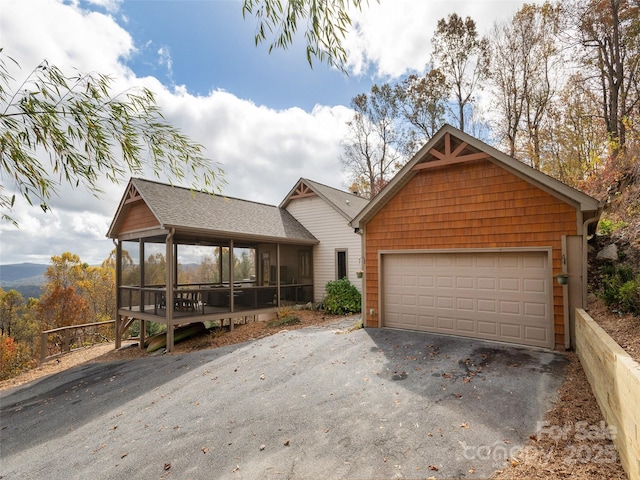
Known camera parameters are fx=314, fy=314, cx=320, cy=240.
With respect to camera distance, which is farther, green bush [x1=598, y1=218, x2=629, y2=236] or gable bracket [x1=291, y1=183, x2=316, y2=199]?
gable bracket [x1=291, y1=183, x2=316, y2=199]

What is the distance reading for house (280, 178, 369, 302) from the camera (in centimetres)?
1376

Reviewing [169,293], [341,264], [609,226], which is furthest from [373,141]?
[169,293]

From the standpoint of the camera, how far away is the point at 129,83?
4270 millimetres

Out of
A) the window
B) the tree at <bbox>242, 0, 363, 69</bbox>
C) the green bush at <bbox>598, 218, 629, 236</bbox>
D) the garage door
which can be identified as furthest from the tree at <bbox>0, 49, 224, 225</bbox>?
the green bush at <bbox>598, 218, 629, 236</bbox>

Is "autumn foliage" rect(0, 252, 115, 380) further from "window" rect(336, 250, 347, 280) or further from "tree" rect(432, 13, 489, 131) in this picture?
"tree" rect(432, 13, 489, 131)

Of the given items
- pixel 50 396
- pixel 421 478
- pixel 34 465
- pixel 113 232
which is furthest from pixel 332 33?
pixel 113 232

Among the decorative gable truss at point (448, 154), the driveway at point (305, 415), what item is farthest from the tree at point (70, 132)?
the decorative gable truss at point (448, 154)

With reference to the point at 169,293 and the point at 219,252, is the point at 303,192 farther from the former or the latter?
the point at 169,293

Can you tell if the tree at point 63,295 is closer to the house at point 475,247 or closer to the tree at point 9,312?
the tree at point 9,312

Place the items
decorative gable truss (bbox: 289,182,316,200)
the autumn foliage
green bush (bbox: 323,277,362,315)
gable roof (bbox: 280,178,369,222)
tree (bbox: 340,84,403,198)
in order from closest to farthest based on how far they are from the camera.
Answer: green bush (bbox: 323,277,362,315), gable roof (bbox: 280,178,369,222), decorative gable truss (bbox: 289,182,316,200), tree (bbox: 340,84,403,198), the autumn foliage

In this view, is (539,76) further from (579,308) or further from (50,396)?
(50,396)

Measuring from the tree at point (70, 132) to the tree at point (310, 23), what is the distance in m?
1.93

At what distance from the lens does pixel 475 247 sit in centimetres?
719

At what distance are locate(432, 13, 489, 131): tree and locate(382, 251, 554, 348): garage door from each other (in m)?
13.1
